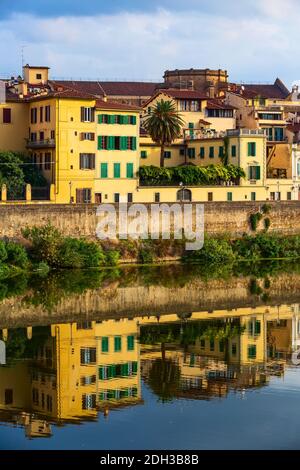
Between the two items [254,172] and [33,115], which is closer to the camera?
[33,115]

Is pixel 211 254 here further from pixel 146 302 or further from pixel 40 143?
pixel 146 302

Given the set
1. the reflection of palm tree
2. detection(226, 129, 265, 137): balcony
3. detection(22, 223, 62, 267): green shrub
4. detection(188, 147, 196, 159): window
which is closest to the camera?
the reflection of palm tree

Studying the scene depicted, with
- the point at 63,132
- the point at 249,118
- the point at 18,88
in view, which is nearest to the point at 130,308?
the point at 63,132

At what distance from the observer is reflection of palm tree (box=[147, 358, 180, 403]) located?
31.5 metres

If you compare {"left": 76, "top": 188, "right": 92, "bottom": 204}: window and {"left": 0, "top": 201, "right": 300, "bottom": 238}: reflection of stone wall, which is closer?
{"left": 0, "top": 201, "right": 300, "bottom": 238}: reflection of stone wall

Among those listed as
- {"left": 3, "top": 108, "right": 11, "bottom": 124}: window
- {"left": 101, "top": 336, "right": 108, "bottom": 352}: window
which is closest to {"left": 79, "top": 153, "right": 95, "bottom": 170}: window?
{"left": 3, "top": 108, "right": 11, "bottom": 124}: window

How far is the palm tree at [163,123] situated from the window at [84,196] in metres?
7.12

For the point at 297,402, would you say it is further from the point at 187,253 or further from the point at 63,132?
the point at 63,132

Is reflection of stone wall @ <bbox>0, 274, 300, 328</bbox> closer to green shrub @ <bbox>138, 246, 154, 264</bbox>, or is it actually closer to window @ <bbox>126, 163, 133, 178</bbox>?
green shrub @ <bbox>138, 246, 154, 264</bbox>

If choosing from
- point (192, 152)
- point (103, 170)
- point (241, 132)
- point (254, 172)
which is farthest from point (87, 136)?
point (254, 172)

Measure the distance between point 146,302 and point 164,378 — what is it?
41.9 ft

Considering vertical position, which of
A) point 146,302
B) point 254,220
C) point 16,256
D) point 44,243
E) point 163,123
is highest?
point 163,123

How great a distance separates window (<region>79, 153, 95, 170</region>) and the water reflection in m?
18.9

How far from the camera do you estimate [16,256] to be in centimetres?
5209
